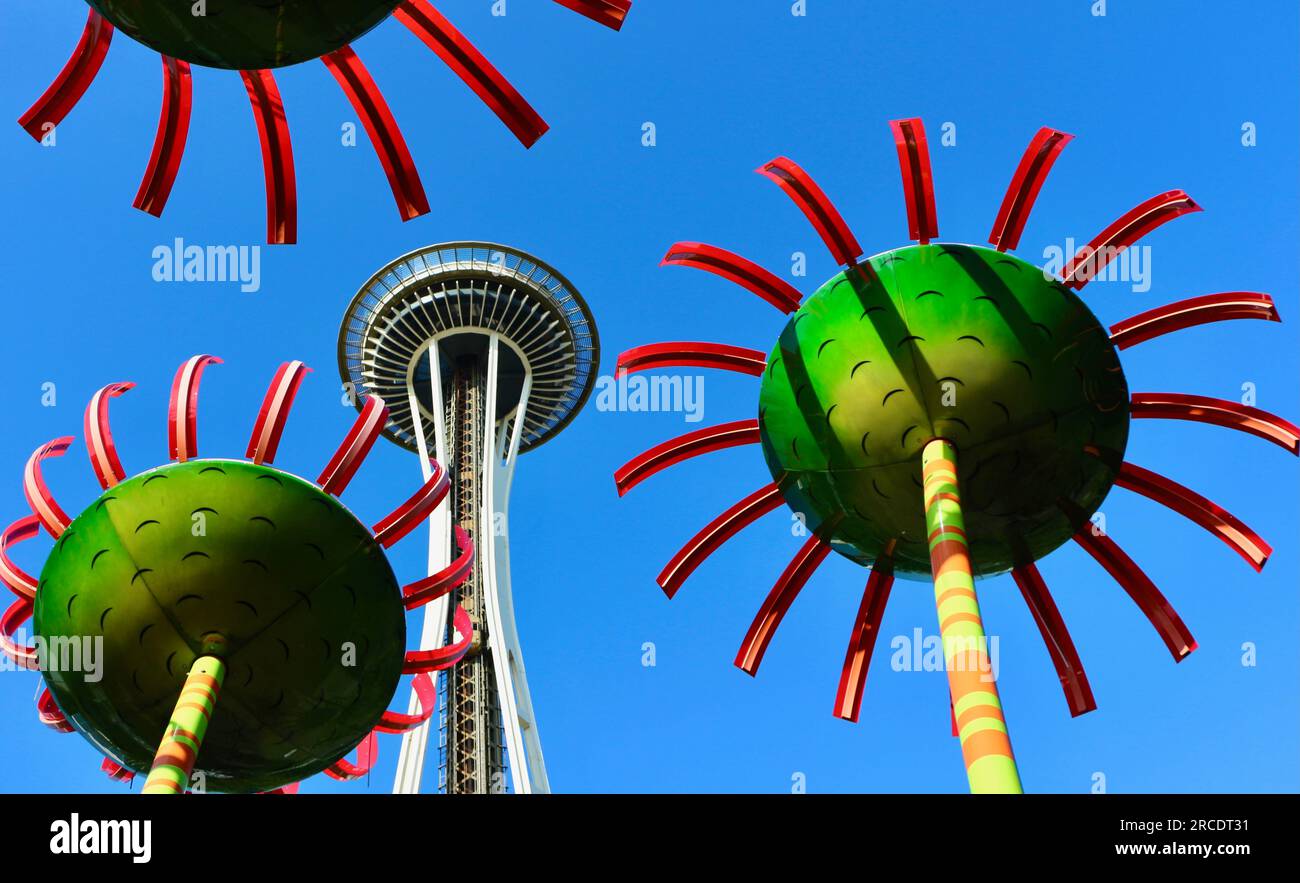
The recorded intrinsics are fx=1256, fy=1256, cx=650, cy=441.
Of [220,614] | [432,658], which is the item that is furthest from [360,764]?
[220,614]

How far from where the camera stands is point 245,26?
646 cm

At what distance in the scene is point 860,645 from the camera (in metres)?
9.24

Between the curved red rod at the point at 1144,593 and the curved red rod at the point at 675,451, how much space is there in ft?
8.25

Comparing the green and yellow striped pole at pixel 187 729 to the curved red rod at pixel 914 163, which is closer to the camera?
the green and yellow striped pole at pixel 187 729

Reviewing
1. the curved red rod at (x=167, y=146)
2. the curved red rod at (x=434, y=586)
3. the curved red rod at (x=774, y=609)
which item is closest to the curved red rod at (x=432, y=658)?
the curved red rod at (x=434, y=586)

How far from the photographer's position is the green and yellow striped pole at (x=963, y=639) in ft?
20.2

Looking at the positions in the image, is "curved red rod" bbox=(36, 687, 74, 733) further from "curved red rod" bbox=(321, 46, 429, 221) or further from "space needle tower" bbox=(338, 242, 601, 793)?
"space needle tower" bbox=(338, 242, 601, 793)

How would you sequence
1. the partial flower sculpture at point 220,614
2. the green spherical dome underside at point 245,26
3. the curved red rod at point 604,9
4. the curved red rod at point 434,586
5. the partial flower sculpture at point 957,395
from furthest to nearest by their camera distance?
the curved red rod at point 434,586, the partial flower sculpture at point 220,614, the partial flower sculpture at point 957,395, the curved red rod at point 604,9, the green spherical dome underside at point 245,26

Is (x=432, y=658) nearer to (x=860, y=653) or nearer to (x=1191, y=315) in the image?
(x=860, y=653)

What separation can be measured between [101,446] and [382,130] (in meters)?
3.04

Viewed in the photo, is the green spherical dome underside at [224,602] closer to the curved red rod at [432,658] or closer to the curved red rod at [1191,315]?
the curved red rod at [432,658]

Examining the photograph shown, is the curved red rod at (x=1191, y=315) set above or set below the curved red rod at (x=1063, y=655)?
above
